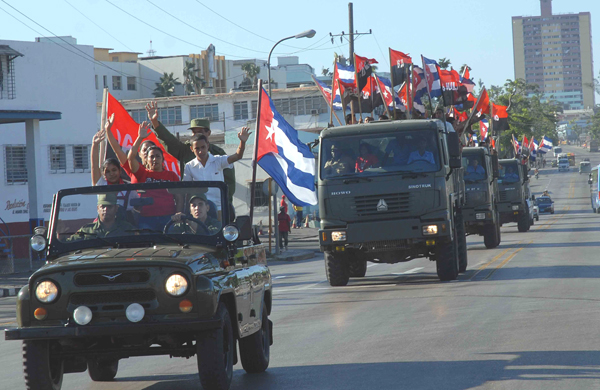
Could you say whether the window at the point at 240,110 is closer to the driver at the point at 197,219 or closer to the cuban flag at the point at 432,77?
the cuban flag at the point at 432,77

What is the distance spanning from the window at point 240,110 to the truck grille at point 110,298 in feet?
202

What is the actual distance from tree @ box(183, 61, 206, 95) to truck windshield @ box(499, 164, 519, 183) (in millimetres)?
55667

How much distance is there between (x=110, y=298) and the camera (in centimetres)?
639

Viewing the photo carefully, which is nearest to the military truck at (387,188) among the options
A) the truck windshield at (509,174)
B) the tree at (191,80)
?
the truck windshield at (509,174)

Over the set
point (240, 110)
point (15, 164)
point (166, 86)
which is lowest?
point (15, 164)

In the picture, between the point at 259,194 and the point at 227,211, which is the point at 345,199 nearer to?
the point at 227,211

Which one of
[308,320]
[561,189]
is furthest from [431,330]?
[561,189]

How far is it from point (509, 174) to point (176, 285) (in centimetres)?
3203

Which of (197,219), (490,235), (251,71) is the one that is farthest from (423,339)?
(251,71)

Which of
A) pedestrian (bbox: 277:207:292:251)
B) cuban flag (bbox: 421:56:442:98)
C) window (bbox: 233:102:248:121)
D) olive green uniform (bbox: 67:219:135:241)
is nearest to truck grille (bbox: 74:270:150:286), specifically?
olive green uniform (bbox: 67:219:135:241)

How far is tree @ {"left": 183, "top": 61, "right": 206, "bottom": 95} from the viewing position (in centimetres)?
8906

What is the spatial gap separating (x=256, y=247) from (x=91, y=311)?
2.22m

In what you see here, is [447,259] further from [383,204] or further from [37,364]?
[37,364]

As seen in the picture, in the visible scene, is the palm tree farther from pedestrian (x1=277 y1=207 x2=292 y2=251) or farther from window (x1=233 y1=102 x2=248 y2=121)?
pedestrian (x1=277 y1=207 x2=292 y2=251)
